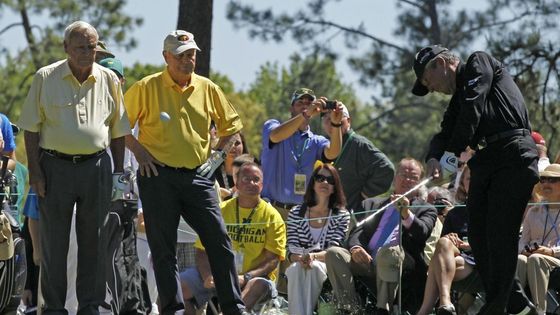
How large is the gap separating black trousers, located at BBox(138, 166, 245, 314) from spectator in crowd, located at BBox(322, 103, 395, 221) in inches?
114

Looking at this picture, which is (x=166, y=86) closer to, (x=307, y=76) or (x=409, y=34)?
(x=409, y=34)

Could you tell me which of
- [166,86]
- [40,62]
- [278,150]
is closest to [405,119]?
[40,62]

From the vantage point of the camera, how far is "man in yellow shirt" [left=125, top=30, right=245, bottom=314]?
953cm

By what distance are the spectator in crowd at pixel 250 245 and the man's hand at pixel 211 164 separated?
4.10 ft

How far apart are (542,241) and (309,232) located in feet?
5.96

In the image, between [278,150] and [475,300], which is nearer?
[475,300]

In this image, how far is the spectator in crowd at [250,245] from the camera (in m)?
10.8

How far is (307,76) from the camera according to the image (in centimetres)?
3462

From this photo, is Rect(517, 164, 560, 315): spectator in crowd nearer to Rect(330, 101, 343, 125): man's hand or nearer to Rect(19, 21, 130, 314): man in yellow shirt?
Rect(330, 101, 343, 125): man's hand

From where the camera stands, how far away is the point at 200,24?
16.5m

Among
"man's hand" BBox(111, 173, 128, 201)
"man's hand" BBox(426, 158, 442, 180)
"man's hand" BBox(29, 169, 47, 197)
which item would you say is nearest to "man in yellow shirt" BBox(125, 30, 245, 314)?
"man's hand" BBox(111, 173, 128, 201)

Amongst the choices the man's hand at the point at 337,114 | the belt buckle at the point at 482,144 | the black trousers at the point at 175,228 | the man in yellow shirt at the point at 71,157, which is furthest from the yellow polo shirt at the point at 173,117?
the man's hand at the point at 337,114

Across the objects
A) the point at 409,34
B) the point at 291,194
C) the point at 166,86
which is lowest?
the point at 291,194

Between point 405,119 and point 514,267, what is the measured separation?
27657 millimetres
